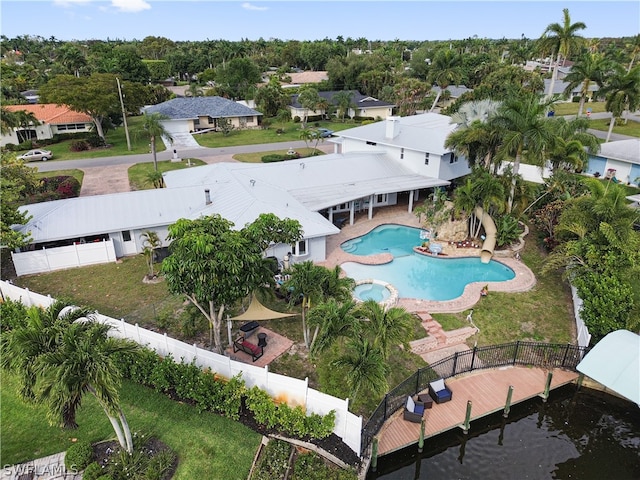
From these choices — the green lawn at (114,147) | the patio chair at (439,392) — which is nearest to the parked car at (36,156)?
the green lawn at (114,147)

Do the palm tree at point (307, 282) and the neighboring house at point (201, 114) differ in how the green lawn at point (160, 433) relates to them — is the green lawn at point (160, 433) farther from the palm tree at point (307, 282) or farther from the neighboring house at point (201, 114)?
the neighboring house at point (201, 114)

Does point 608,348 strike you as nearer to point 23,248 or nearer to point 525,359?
point 525,359

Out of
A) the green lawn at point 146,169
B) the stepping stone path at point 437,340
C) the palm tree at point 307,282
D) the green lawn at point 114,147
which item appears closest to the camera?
the palm tree at point 307,282

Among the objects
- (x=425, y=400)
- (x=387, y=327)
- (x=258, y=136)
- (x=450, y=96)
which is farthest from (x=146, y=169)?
(x=450, y=96)

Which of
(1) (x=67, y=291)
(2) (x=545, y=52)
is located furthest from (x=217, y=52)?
(1) (x=67, y=291)

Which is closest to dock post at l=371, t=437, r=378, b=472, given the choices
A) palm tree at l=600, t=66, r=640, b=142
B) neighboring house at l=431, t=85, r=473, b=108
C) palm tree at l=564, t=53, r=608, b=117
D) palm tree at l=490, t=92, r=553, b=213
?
palm tree at l=490, t=92, r=553, b=213

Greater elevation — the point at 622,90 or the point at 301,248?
the point at 622,90

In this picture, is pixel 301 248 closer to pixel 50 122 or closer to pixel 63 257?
Result: pixel 63 257

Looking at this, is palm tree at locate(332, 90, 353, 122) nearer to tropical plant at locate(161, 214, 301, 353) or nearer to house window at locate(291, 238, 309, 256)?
house window at locate(291, 238, 309, 256)
